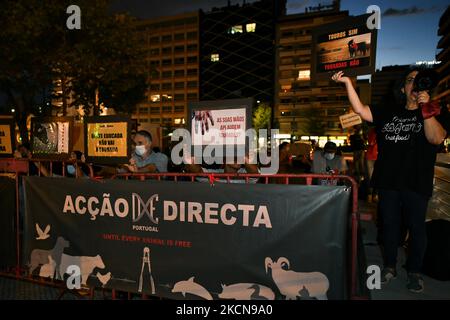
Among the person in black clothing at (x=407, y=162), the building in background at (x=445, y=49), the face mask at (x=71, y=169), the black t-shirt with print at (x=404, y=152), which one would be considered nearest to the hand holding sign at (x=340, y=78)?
the person in black clothing at (x=407, y=162)

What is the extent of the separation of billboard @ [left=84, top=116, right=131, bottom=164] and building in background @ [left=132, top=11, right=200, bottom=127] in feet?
260

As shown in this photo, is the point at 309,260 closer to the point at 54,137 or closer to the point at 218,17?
the point at 54,137

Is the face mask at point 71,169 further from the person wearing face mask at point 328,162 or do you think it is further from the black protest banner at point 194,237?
the person wearing face mask at point 328,162

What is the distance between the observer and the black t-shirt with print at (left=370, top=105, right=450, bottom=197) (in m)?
3.47

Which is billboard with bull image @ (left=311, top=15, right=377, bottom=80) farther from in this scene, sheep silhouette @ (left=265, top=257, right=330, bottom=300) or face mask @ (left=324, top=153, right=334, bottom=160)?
face mask @ (left=324, top=153, right=334, bottom=160)

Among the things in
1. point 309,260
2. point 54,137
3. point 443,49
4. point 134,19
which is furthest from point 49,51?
point 443,49

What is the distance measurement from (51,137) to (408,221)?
4.53 meters

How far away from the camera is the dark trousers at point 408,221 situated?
3498 mm

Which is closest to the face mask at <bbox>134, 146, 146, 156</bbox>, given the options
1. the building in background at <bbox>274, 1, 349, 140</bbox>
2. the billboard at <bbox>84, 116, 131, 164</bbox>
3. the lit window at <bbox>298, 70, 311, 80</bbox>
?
the billboard at <bbox>84, 116, 131, 164</bbox>

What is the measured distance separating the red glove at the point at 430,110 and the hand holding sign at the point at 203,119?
7.07ft

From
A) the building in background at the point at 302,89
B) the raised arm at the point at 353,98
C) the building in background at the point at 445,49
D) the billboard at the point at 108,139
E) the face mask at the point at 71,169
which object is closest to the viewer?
the raised arm at the point at 353,98

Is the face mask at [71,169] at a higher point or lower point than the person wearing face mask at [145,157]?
lower

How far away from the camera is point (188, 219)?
10.7 ft

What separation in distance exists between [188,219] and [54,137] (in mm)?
2554
